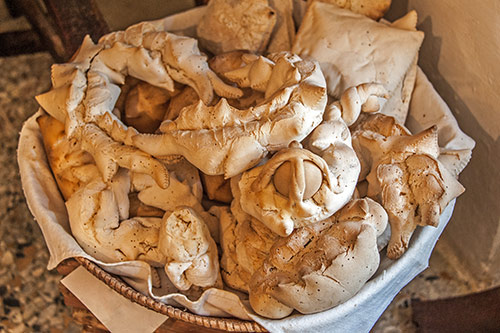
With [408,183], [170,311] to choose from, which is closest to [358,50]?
[408,183]

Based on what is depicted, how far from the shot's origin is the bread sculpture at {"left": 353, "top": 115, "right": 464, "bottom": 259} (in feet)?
3.35

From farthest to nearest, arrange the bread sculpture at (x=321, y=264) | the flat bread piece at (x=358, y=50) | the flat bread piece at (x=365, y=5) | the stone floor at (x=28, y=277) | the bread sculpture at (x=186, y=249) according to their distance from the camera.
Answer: the stone floor at (x=28, y=277) → the flat bread piece at (x=365, y=5) → the flat bread piece at (x=358, y=50) → the bread sculpture at (x=186, y=249) → the bread sculpture at (x=321, y=264)

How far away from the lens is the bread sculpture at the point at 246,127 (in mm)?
987

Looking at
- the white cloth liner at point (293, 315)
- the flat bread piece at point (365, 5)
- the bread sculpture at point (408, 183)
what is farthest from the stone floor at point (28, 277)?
the flat bread piece at point (365, 5)

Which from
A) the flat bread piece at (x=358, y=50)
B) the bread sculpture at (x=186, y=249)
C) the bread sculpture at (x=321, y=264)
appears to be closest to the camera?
the bread sculpture at (x=321, y=264)

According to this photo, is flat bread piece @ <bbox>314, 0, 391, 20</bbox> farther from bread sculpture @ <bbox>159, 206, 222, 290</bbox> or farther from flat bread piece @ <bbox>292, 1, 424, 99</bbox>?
bread sculpture @ <bbox>159, 206, 222, 290</bbox>

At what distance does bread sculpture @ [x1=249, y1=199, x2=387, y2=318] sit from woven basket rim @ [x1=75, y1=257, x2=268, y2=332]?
6 centimetres

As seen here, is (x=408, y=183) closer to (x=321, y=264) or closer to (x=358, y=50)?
(x=321, y=264)

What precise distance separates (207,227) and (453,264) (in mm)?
913

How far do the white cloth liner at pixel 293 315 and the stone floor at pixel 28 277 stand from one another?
48 cm

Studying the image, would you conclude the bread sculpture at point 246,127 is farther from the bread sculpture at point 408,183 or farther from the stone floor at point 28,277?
the stone floor at point 28,277

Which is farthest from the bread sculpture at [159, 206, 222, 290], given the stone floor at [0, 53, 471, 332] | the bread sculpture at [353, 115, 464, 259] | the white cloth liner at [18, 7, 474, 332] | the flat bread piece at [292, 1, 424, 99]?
the stone floor at [0, 53, 471, 332]

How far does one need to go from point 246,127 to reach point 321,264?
30cm

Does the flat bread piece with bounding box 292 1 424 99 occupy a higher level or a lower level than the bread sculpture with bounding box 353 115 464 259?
higher
